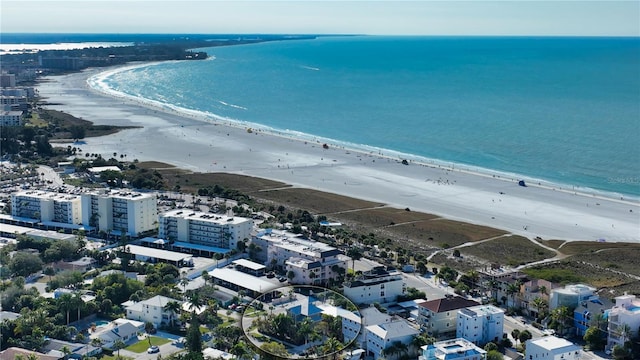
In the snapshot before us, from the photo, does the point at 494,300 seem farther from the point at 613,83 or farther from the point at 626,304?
the point at 613,83

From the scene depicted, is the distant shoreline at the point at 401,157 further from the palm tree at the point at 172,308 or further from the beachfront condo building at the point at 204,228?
the palm tree at the point at 172,308

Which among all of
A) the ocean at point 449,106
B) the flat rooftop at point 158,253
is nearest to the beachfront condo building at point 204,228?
A: the flat rooftop at point 158,253

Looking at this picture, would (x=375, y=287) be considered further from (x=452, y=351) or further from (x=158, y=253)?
(x=158, y=253)

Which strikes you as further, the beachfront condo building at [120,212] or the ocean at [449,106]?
the ocean at [449,106]

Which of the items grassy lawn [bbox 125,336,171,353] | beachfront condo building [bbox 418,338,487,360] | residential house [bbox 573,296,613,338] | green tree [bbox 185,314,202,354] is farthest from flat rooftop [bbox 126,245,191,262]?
residential house [bbox 573,296,613,338]

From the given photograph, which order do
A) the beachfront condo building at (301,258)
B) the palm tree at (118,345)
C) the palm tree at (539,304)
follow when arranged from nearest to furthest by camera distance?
the palm tree at (118,345)
the palm tree at (539,304)
the beachfront condo building at (301,258)

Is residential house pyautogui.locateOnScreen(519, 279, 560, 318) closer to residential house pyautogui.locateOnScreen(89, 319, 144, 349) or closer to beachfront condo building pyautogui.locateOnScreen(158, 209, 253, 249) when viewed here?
beachfront condo building pyautogui.locateOnScreen(158, 209, 253, 249)

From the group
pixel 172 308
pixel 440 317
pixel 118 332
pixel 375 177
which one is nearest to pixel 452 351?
pixel 440 317

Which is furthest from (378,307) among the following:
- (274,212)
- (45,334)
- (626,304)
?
(274,212)
